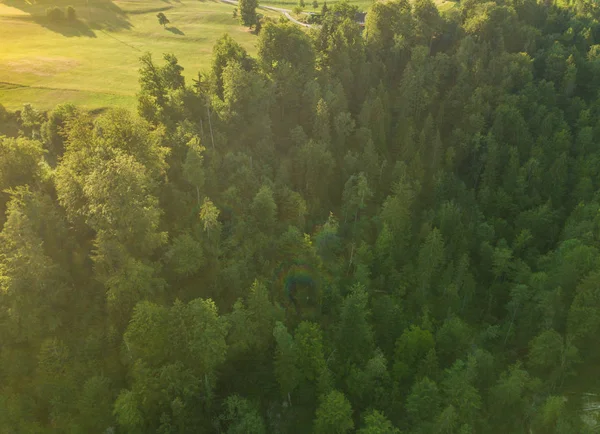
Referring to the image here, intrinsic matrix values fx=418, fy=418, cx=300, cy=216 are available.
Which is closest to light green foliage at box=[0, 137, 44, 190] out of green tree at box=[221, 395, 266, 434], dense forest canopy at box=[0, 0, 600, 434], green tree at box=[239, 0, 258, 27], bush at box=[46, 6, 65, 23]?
dense forest canopy at box=[0, 0, 600, 434]

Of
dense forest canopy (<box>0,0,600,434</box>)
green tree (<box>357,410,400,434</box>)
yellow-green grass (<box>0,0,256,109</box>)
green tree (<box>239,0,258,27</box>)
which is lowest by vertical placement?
green tree (<box>357,410,400,434</box>)

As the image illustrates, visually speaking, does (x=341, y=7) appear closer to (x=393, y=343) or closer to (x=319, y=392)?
(x=393, y=343)

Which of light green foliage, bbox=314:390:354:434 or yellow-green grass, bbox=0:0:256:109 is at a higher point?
yellow-green grass, bbox=0:0:256:109

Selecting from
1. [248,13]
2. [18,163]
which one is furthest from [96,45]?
[18,163]

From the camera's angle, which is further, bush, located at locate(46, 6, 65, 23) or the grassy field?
bush, located at locate(46, 6, 65, 23)

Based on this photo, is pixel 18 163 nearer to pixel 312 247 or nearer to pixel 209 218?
pixel 209 218

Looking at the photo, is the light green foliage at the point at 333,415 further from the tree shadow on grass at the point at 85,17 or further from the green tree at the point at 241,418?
the tree shadow on grass at the point at 85,17

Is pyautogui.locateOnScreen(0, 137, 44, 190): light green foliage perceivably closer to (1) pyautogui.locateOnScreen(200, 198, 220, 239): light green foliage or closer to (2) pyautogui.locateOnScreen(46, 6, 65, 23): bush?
(1) pyautogui.locateOnScreen(200, 198, 220, 239): light green foliage

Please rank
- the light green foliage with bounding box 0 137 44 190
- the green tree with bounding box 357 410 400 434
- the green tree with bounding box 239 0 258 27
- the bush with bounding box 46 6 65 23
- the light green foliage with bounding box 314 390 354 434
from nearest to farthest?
the green tree with bounding box 357 410 400 434 → the light green foliage with bounding box 314 390 354 434 → the light green foliage with bounding box 0 137 44 190 → the bush with bounding box 46 6 65 23 → the green tree with bounding box 239 0 258 27
